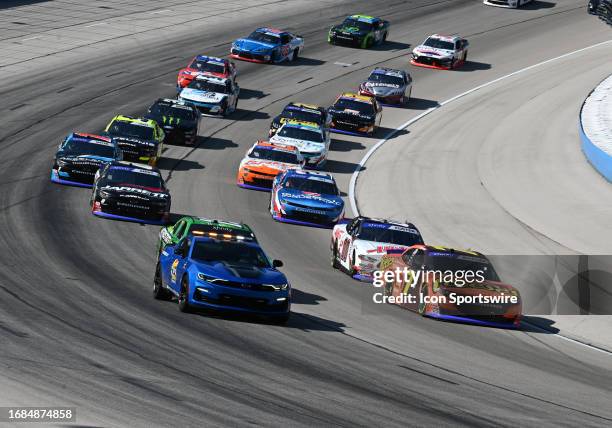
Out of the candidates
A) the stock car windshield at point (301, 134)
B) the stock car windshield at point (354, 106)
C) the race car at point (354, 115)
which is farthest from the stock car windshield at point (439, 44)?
the stock car windshield at point (301, 134)

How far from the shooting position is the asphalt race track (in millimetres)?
17125

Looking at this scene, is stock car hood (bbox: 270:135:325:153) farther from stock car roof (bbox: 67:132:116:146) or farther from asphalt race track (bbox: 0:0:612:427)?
stock car roof (bbox: 67:132:116:146)

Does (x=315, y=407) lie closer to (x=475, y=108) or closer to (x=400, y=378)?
(x=400, y=378)

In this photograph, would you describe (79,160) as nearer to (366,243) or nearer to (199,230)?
(366,243)

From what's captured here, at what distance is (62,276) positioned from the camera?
25266 mm

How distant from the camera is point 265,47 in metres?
60.4

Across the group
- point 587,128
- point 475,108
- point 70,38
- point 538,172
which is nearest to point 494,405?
point 538,172

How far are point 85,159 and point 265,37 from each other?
84.2ft

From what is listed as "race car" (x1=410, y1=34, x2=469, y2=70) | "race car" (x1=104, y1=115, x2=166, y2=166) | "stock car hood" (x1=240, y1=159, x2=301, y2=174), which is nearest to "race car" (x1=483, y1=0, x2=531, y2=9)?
"race car" (x1=410, y1=34, x2=469, y2=70)

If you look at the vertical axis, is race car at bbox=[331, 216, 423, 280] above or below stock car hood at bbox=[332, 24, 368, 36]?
above

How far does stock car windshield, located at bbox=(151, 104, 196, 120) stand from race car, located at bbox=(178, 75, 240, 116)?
3.57 metres

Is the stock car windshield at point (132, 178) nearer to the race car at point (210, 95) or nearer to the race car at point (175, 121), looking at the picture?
the race car at point (175, 121)

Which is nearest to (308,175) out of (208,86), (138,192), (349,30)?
(138,192)

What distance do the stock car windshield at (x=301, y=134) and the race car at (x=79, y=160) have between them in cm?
841
